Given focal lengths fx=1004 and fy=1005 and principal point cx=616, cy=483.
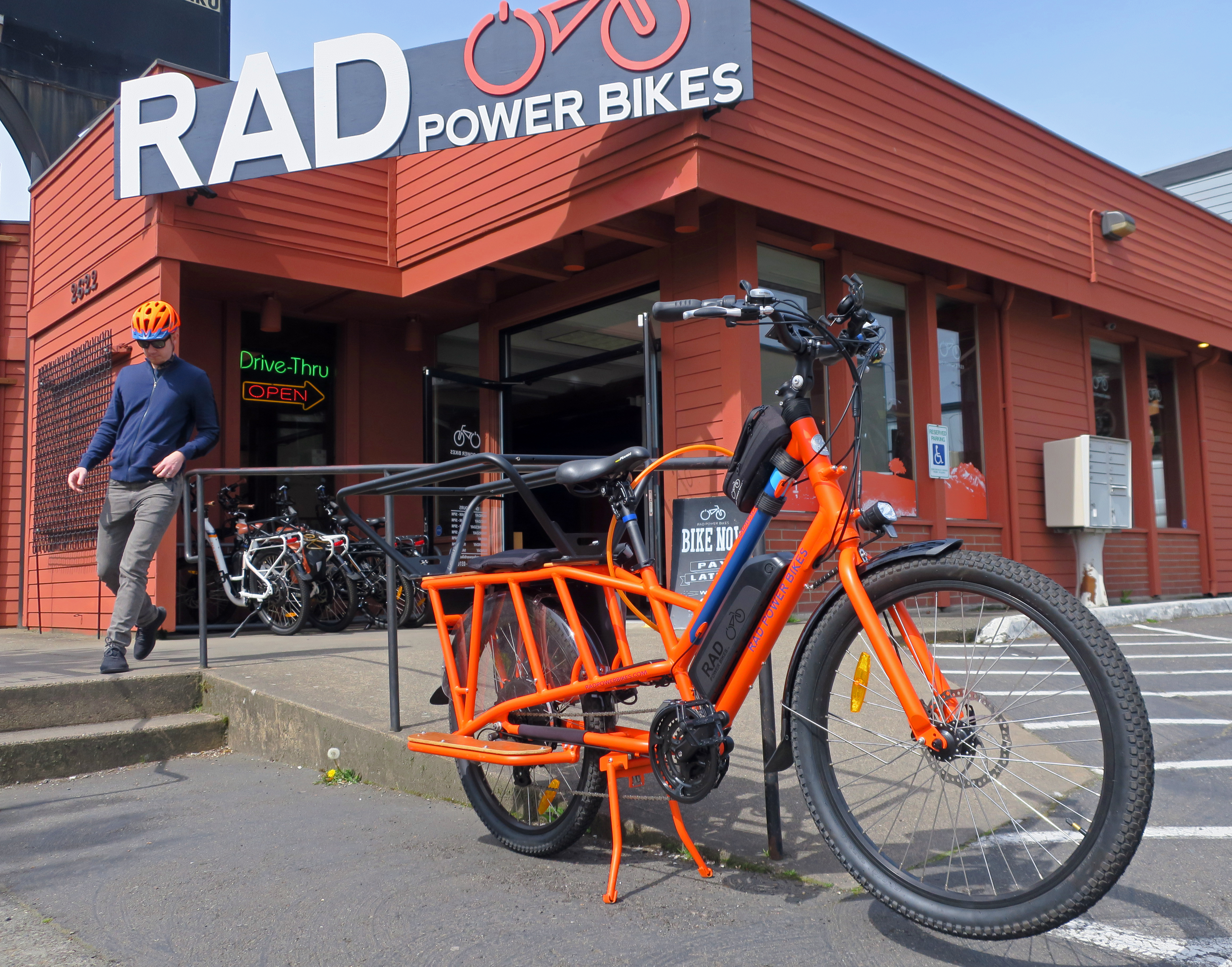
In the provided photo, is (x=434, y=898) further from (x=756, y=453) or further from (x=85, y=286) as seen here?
(x=85, y=286)

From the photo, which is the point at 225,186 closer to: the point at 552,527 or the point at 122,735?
the point at 122,735

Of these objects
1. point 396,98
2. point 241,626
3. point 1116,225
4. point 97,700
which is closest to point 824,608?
point 97,700

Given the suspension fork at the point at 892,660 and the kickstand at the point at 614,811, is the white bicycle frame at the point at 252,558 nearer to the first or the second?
the kickstand at the point at 614,811

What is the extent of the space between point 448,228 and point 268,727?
5516 mm

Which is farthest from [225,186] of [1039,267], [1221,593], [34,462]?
[1221,593]

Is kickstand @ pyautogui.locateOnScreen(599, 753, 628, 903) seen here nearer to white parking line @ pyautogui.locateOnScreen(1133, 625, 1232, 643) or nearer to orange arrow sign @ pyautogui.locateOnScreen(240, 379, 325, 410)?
white parking line @ pyautogui.locateOnScreen(1133, 625, 1232, 643)

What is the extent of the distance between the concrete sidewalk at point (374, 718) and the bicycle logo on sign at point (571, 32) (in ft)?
13.3

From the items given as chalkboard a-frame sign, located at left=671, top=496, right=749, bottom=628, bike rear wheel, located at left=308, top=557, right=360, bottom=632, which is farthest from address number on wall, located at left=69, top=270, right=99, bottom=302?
chalkboard a-frame sign, located at left=671, top=496, right=749, bottom=628

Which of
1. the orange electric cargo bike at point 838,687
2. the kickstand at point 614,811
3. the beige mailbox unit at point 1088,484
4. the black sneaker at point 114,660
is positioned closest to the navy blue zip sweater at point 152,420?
the black sneaker at point 114,660

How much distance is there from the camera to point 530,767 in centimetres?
300

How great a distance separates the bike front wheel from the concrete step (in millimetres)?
3260

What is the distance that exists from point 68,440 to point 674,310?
7.92 m

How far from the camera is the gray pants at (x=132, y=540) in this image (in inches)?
191

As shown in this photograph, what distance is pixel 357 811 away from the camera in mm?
3467
